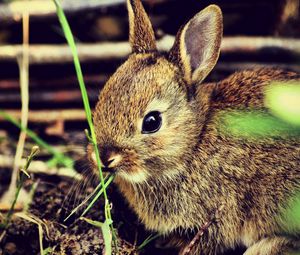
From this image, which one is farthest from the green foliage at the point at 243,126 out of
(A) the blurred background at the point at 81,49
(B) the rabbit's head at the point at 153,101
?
(A) the blurred background at the point at 81,49

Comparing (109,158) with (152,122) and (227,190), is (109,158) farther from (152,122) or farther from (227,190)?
(227,190)

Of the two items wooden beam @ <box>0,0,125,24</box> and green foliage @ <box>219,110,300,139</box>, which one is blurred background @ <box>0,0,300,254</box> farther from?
green foliage @ <box>219,110,300,139</box>

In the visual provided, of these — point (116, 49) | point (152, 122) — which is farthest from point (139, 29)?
point (116, 49)

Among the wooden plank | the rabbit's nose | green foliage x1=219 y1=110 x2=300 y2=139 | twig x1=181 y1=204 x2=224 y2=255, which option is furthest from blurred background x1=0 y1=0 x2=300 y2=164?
twig x1=181 y1=204 x2=224 y2=255

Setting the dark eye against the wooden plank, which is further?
the wooden plank

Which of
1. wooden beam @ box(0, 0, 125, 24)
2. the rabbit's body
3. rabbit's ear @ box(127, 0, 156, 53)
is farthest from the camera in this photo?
wooden beam @ box(0, 0, 125, 24)

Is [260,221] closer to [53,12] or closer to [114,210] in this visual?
[114,210]

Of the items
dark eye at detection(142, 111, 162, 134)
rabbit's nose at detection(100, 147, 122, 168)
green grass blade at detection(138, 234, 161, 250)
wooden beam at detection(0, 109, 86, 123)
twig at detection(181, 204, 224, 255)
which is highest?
dark eye at detection(142, 111, 162, 134)

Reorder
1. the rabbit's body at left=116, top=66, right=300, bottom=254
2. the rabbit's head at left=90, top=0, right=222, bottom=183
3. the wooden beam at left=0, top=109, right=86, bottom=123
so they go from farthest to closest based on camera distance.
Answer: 1. the wooden beam at left=0, top=109, right=86, bottom=123
2. the rabbit's body at left=116, top=66, right=300, bottom=254
3. the rabbit's head at left=90, top=0, right=222, bottom=183
